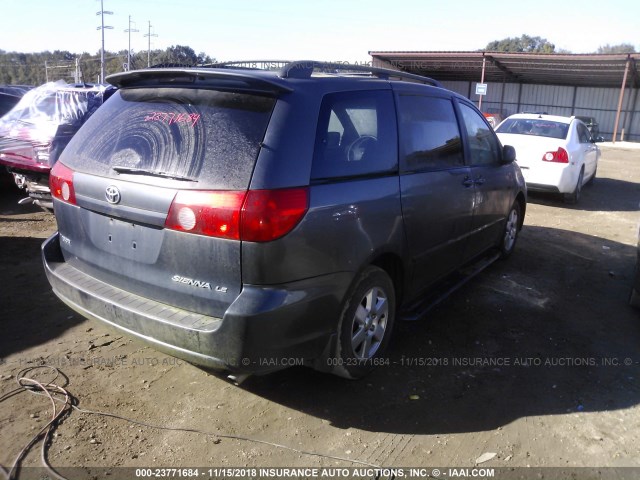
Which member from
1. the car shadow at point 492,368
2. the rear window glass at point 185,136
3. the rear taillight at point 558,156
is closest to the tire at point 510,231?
the car shadow at point 492,368

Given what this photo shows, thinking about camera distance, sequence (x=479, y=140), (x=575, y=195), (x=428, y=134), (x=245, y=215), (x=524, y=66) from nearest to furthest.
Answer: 1. (x=245, y=215)
2. (x=428, y=134)
3. (x=479, y=140)
4. (x=575, y=195)
5. (x=524, y=66)

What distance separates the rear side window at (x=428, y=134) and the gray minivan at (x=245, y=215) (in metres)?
0.03

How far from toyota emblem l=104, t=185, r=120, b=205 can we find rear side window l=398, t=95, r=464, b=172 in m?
1.84

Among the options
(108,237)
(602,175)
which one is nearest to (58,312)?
(108,237)

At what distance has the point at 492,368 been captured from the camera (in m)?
3.72

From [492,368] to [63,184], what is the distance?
10.4 feet

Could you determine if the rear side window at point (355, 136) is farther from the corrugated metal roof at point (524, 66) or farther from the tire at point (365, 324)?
the corrugated metal roof at point (524, 66)

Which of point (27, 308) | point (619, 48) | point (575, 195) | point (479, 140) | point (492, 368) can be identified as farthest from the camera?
point (619, 48)

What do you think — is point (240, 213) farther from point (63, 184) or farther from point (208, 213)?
point (63, 184)

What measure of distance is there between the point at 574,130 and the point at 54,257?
390 inches

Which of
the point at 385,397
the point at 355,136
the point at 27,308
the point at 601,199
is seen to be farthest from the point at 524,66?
the point at 27,308

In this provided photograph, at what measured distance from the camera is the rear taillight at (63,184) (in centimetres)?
314

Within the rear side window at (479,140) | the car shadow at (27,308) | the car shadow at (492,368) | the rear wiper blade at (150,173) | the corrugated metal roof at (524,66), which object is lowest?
the car shadow at (27,308)

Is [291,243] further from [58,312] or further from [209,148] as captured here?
[58,312]
